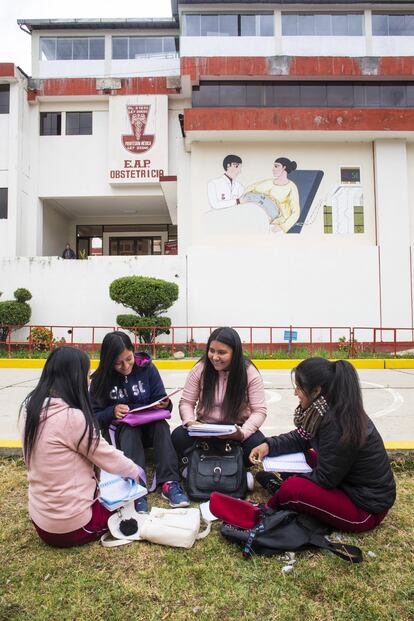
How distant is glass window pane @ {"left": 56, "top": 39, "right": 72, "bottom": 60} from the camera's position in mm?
19047

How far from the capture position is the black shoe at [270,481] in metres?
2.88

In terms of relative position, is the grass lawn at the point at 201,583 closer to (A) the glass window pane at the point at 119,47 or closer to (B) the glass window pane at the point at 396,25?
(A) the glass window pane at the point at 119,47

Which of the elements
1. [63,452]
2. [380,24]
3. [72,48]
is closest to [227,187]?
[380,24]

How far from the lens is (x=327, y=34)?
17.8 meters

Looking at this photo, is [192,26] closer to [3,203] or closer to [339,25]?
[339,25]

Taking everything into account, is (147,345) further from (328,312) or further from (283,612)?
(283,612)

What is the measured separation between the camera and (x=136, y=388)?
337 cm

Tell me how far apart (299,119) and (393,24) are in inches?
328

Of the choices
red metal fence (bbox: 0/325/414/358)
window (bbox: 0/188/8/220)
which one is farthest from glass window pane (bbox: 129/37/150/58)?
red metal fence (bbox: 0/325/414/358)

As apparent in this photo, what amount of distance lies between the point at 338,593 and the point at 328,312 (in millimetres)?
13217

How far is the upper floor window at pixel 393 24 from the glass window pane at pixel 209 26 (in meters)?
6.98

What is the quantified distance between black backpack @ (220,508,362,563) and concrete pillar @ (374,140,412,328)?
13580 millimetres

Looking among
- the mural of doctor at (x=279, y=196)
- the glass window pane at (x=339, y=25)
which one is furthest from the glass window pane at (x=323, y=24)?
the mural of doctor at (x=279, y=196)

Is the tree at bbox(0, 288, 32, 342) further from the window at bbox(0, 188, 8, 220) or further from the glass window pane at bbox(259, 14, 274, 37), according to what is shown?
the glass window pane at bbox(259, 14, 274, 37)
